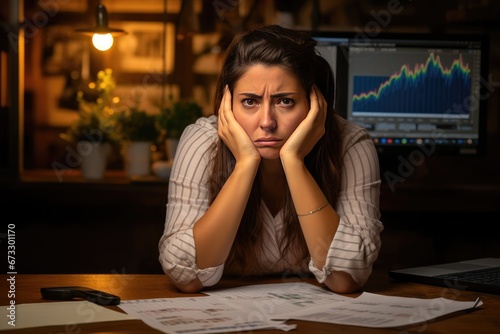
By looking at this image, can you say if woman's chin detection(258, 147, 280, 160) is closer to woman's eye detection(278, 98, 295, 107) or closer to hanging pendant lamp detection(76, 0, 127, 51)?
woman's eye detection(278, 98, 295, 107)

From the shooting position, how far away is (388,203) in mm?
2945

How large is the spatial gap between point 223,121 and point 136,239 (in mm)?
1450

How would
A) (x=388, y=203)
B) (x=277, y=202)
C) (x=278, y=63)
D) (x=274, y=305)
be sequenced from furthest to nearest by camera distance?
(x=388, y=203), (x=277, y=202), (x=278, y=63), (x=274, y=305)

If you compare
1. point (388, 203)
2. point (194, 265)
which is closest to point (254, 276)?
point (194, 265)

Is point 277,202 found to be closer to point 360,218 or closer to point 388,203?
point 360,218

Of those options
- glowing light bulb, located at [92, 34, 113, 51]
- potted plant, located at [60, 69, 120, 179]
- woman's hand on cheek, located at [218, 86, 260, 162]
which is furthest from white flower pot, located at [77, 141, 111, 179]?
woman's hand on cheek, located at [218, 86, 260, 162]

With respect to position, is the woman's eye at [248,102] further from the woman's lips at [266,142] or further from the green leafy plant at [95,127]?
the green leafy plant at [95,127]

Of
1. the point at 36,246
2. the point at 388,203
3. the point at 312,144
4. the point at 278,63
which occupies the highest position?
the point at 278,63

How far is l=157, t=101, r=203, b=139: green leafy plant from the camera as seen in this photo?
3162mm

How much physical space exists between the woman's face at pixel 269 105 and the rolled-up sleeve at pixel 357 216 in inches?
7.2

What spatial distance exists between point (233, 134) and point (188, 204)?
0.59ft

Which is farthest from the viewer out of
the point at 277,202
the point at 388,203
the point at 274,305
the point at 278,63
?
the point at 388,203

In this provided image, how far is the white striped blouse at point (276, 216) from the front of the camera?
150 centimetres

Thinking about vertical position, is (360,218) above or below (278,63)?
below
